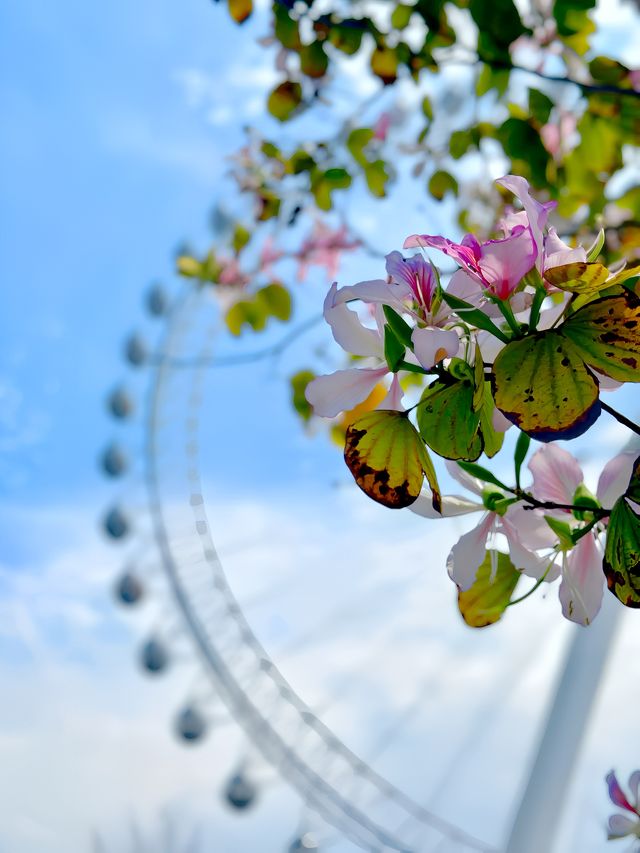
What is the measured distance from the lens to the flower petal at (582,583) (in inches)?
12.2

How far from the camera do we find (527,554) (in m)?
Answer: 0.32

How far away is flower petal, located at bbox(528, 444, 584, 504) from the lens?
339mm

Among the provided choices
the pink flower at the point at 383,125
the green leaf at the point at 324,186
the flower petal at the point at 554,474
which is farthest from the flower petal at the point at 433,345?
the pink flower at the point at 383,125

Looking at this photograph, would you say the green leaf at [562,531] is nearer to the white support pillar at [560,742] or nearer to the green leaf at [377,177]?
the green leaf at [377,177]

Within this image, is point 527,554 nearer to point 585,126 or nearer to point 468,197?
point 585,126

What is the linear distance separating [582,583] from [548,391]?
112 mm

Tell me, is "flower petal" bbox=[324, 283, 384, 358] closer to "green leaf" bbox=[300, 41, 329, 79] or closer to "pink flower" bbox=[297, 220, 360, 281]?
"green leaf" bbox=[300, 41, 329, 79]

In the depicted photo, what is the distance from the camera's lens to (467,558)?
312 millimetres

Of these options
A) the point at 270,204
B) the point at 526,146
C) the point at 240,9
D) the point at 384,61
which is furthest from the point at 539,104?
the point at 270,204

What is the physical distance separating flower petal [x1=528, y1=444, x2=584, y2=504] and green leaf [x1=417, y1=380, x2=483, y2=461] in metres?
0.09

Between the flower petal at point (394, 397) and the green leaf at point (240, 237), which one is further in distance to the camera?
the green leaf at point (240, 237)

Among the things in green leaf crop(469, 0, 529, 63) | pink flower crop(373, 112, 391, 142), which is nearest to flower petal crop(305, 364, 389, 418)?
green leaf crop(469, 0, 529, 63)

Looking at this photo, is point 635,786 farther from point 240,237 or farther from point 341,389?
point 240,237

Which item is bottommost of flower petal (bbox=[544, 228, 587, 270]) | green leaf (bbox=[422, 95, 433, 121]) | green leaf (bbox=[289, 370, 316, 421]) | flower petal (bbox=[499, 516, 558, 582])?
flower petal (bbox=[499, 516, 558, 582])
